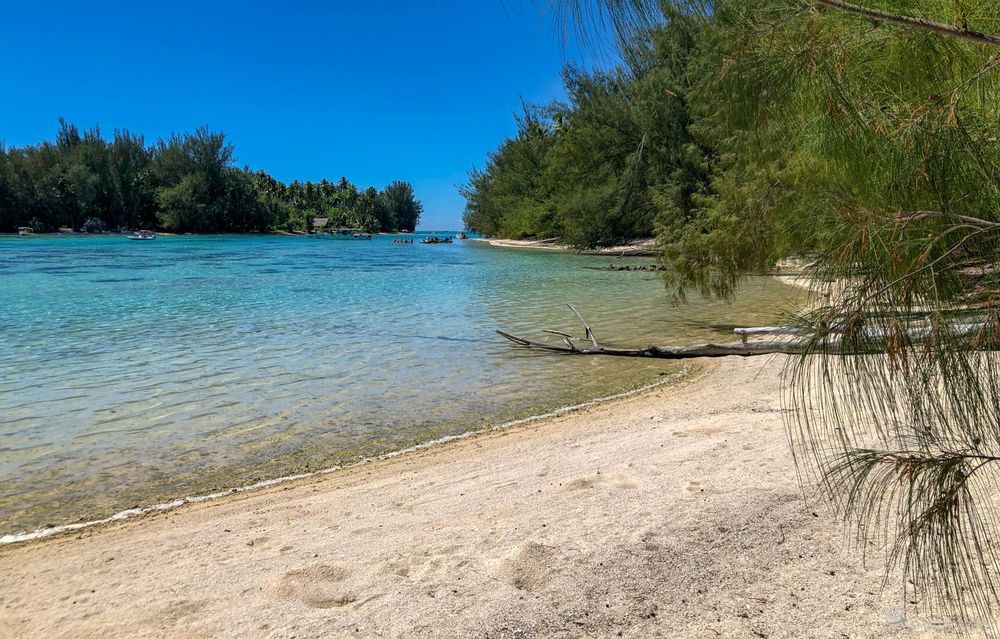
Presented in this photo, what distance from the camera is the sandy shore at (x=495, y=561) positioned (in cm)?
269

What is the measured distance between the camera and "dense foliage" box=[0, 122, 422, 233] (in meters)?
74.5

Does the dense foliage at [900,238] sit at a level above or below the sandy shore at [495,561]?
above

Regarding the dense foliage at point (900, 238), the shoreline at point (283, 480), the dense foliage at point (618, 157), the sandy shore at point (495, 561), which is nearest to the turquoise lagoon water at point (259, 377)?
the shoreline at point (283, 480)

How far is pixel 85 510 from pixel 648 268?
24.7m

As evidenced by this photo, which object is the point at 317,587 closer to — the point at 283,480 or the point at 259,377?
the point at 283,480

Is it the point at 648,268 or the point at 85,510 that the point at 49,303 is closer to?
the point at 85,510

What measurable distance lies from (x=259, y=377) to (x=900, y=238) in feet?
26.9

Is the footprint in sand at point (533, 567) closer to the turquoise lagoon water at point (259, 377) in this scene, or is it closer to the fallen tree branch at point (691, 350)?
the turquoise lagoon water at point (259, 377)

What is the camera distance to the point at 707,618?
2.63 meters

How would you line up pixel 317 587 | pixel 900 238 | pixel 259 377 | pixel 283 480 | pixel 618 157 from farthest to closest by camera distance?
pixel 618 157 < pixel 259 377 < pixel 283 480 < pixel 317 587 < pixel 900 238

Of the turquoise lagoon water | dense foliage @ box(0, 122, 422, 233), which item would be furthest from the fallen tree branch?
dense foliage @ box(0, 122, 422, 233)

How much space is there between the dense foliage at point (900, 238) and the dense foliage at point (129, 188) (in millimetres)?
88627

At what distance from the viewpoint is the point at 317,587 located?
10.2 feet

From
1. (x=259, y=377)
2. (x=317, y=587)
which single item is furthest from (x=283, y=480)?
(x=259, y=377)
